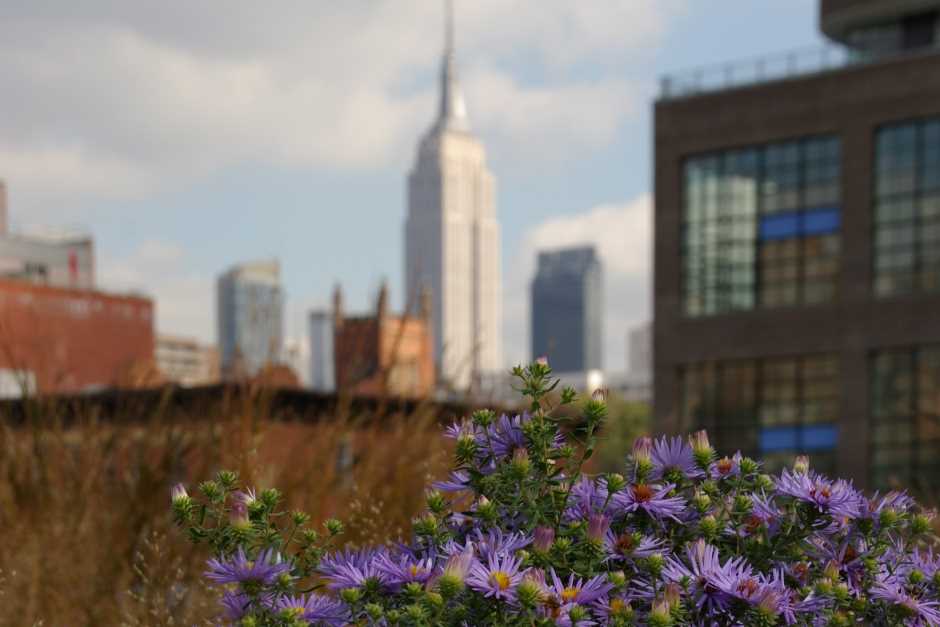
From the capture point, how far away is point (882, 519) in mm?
3273

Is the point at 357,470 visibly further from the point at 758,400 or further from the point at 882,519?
the point at 758,400

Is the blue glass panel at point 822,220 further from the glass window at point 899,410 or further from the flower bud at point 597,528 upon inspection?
the flower bud at point 597,528

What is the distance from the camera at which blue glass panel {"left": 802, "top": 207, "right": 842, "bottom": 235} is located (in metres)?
47.4

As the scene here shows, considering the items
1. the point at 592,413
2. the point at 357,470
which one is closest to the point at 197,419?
the point at 357,470

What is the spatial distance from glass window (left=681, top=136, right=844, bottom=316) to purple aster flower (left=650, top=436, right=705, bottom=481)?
45555mm

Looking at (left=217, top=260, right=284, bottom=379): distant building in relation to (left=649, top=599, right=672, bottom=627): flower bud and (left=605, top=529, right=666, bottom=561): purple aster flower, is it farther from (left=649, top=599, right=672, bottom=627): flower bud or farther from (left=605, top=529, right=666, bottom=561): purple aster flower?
(left=649, top=599, right=672, bottom=627): flower bud

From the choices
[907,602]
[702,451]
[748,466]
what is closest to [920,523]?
[907,602]

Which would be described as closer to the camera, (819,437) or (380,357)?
(380,357)

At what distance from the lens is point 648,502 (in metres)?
3.12

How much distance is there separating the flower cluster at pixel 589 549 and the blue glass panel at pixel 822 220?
45.5 meters

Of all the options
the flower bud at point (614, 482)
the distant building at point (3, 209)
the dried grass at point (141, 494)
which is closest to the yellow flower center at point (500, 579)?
the flower bud at point (614, 482)

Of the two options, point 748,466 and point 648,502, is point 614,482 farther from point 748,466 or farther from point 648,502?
point 748,466

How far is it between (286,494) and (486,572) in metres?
3.53

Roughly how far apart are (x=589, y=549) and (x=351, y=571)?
50 cm
